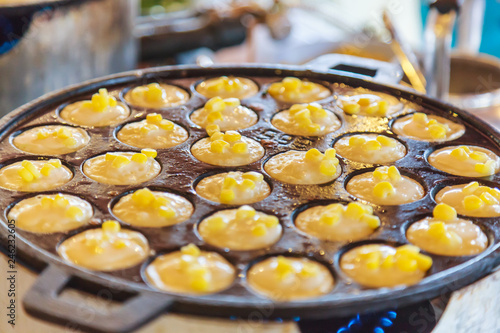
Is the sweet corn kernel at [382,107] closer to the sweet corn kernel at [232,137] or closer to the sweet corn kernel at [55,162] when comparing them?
the sweet corn kernel at [232,137]

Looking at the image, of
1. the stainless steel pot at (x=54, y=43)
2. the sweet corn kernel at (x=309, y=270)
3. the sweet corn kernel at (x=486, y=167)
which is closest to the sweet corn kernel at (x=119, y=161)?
the sweet corn kernel at (x=309, y=270)

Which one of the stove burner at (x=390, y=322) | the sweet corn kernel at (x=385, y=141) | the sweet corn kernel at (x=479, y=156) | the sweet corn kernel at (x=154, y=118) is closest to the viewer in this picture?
the stove burner at (x=390, y=322)

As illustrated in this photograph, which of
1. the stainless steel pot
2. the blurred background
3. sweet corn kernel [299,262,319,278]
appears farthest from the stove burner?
the stainless steel pot

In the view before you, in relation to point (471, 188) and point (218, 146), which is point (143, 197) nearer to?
point (218, 146)

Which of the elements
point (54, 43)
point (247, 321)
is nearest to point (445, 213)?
point (247, 321)

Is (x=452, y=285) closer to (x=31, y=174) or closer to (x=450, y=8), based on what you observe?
(x=31, y=174)

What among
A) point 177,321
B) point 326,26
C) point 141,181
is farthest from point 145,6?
point 177,321
